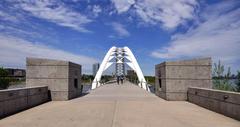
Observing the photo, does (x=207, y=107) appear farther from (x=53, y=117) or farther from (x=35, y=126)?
(x=35, y=126)

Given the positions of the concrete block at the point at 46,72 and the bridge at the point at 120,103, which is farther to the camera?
the concrete block at the point at 46,72

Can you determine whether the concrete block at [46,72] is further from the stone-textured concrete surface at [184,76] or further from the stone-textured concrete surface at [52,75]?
the stone-textured concrete surface at [184,76]

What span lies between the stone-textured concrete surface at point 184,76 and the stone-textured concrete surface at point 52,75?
5539 mm

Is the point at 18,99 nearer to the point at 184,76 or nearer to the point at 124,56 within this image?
the point at 184,76

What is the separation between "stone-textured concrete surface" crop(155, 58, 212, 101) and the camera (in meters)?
13.6

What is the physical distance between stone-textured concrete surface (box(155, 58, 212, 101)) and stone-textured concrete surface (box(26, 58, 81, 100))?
554cm

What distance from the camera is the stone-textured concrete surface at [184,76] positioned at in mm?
13586

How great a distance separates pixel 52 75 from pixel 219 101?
892cm

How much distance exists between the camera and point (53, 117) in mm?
7855

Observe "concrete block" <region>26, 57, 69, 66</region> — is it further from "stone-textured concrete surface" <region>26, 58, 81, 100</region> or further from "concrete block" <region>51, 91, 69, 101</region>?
"concrete block" <region>51, 91, 69, 101</region>

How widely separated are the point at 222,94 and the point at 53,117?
5.61 metres

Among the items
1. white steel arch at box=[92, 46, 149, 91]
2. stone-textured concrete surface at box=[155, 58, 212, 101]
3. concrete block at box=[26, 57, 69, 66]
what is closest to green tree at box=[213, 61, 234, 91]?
stone-textured concrete surface at box=[155, 58, 212, 101]

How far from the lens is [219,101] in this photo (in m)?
8.87

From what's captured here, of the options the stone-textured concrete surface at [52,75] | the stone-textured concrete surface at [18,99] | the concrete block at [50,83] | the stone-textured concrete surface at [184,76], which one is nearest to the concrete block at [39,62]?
the stone-textured concrete surface at [52,75]
